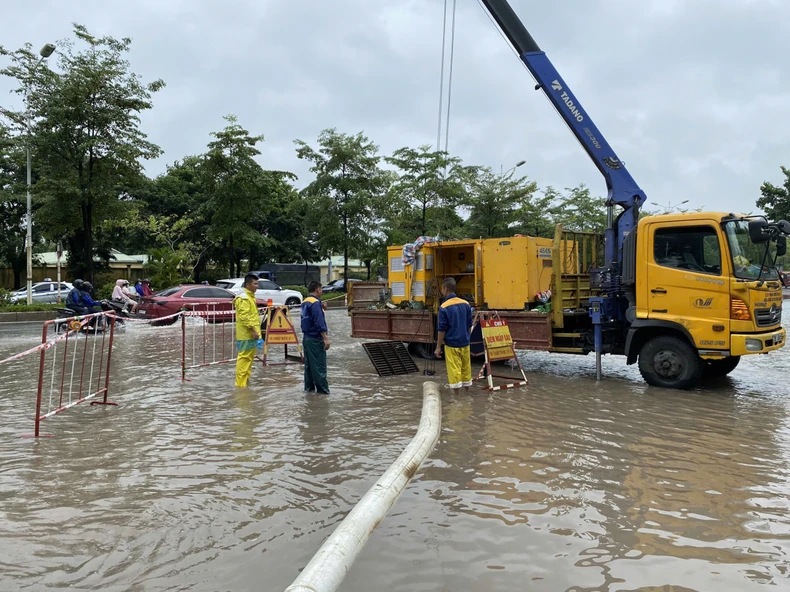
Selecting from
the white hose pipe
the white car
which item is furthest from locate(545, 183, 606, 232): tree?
the white hose pipe

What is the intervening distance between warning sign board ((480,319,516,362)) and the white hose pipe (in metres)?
3.35

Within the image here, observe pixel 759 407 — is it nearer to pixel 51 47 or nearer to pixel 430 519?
pixel 430 519

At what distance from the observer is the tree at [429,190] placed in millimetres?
26375

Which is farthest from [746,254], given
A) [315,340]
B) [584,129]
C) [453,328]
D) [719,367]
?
[315,340]

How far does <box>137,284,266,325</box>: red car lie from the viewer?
61.7 feet

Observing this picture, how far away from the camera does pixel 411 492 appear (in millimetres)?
4633

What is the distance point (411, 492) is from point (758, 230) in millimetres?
5795

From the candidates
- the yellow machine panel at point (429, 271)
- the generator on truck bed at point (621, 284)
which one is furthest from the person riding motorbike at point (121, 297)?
the yellow machine panel at point (429, 271)

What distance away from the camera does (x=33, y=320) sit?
21219 millimetres

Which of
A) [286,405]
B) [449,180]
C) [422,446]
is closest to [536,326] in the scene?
[286,405]

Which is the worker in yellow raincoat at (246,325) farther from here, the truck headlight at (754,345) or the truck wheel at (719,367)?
the truck wheel at (719,367)

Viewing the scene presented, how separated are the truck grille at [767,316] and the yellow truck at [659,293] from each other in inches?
0.5

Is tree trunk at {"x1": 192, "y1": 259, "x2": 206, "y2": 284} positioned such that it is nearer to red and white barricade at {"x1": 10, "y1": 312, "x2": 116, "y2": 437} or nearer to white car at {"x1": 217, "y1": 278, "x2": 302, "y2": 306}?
white car at {"x1": 217, "y1": 278, "x2": 302, "y2": 306}

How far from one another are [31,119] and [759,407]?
25576 mm
